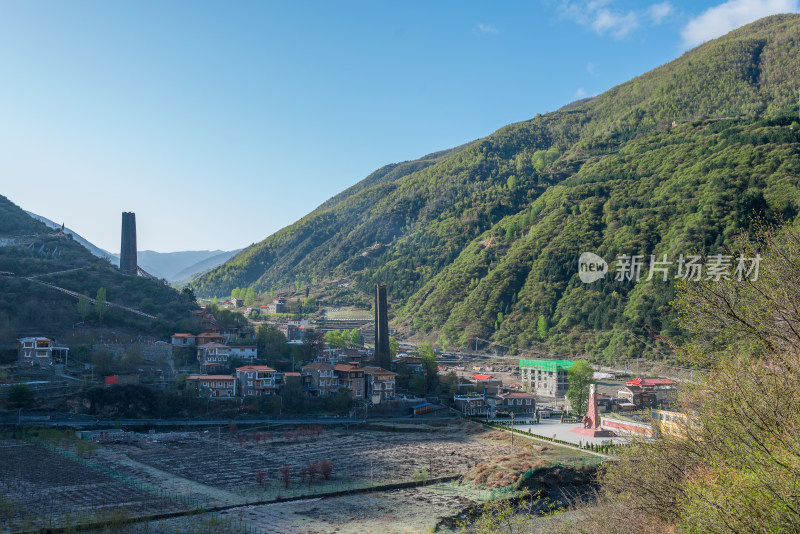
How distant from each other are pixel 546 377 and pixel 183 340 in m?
33.3

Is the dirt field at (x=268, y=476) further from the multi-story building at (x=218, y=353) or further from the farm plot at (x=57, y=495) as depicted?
the multi-story building at (x=218, y=353)

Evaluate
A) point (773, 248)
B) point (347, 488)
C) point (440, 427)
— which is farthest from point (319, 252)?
point (773, 248)

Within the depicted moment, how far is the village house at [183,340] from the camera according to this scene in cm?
5316

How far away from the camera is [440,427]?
1700 inches

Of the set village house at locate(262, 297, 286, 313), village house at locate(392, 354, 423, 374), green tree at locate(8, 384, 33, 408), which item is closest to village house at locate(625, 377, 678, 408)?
village house at locate(392, 354, 423, 374)

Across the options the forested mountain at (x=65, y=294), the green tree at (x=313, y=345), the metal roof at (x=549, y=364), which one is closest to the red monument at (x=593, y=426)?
the metal roof at (x=549, y=364)

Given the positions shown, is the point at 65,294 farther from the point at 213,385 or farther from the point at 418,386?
the point at 418,386

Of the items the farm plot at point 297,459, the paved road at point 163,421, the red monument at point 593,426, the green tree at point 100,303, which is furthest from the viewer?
the green tree at point 100,303

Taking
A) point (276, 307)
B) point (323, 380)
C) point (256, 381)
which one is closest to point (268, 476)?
point (256, 381)

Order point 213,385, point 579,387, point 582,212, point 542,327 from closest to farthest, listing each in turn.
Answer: point 213,385
point 579,387
point 542,327
point 582,212

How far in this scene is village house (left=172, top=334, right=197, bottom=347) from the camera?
174 ft

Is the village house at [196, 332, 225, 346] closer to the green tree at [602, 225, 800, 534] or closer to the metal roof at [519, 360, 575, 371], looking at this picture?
the metal roof at [519, 360, 575, 371]

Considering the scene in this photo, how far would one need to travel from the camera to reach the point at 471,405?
161 feet

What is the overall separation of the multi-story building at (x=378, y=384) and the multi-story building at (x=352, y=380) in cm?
57
